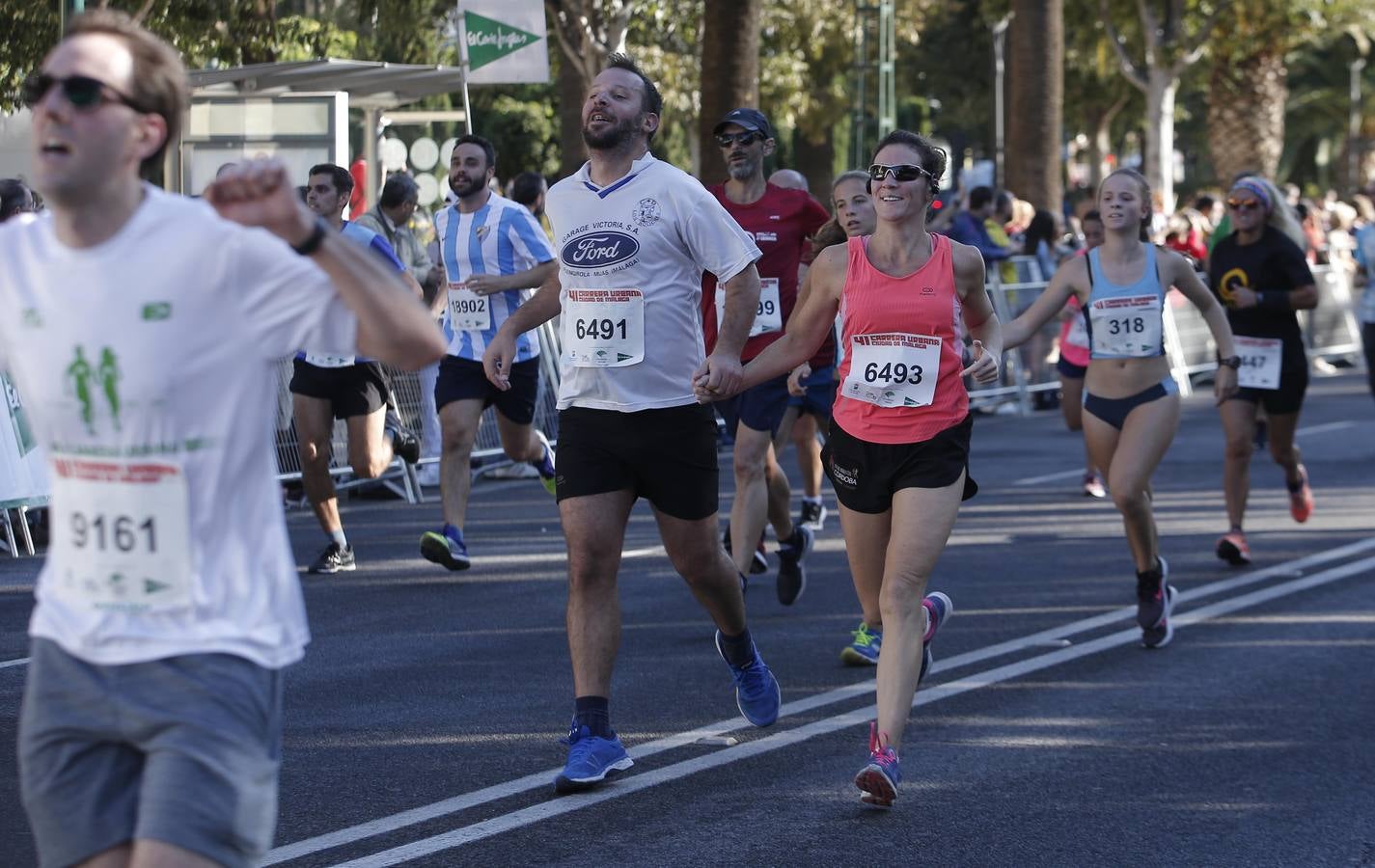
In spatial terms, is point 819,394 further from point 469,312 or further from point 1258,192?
point 1258,192

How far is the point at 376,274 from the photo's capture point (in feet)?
9.98

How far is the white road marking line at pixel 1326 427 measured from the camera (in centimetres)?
A: 1711

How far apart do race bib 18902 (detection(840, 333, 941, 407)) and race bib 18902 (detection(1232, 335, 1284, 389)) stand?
4781 millimetres

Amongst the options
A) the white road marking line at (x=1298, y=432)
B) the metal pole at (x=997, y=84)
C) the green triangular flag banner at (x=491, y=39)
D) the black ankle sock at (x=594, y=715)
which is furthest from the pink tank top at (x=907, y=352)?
the metal pole at (x=997, y=84)

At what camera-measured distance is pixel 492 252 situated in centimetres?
1001

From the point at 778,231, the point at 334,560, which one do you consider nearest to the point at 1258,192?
the point at 778,231

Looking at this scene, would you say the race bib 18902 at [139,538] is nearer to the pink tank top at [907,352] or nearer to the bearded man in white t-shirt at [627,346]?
the bearded man in white t-shirt at [627,346]

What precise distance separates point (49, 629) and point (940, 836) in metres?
2.96

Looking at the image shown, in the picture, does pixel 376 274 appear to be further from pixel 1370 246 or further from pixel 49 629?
pixel 1370 246

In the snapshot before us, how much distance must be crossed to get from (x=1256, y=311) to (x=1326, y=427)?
7.44 m

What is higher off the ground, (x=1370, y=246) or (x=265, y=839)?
(x=1370, y=246)

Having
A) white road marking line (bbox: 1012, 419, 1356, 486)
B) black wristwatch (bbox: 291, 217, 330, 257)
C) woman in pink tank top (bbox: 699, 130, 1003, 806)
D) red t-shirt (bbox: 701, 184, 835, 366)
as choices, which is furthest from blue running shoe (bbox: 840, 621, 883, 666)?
white road marking line (bbox: 1012, 419, 1356, 486)

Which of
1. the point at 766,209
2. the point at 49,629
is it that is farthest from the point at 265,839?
the point at 766,209

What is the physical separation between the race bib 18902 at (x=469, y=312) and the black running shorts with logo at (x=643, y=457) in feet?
12.8
